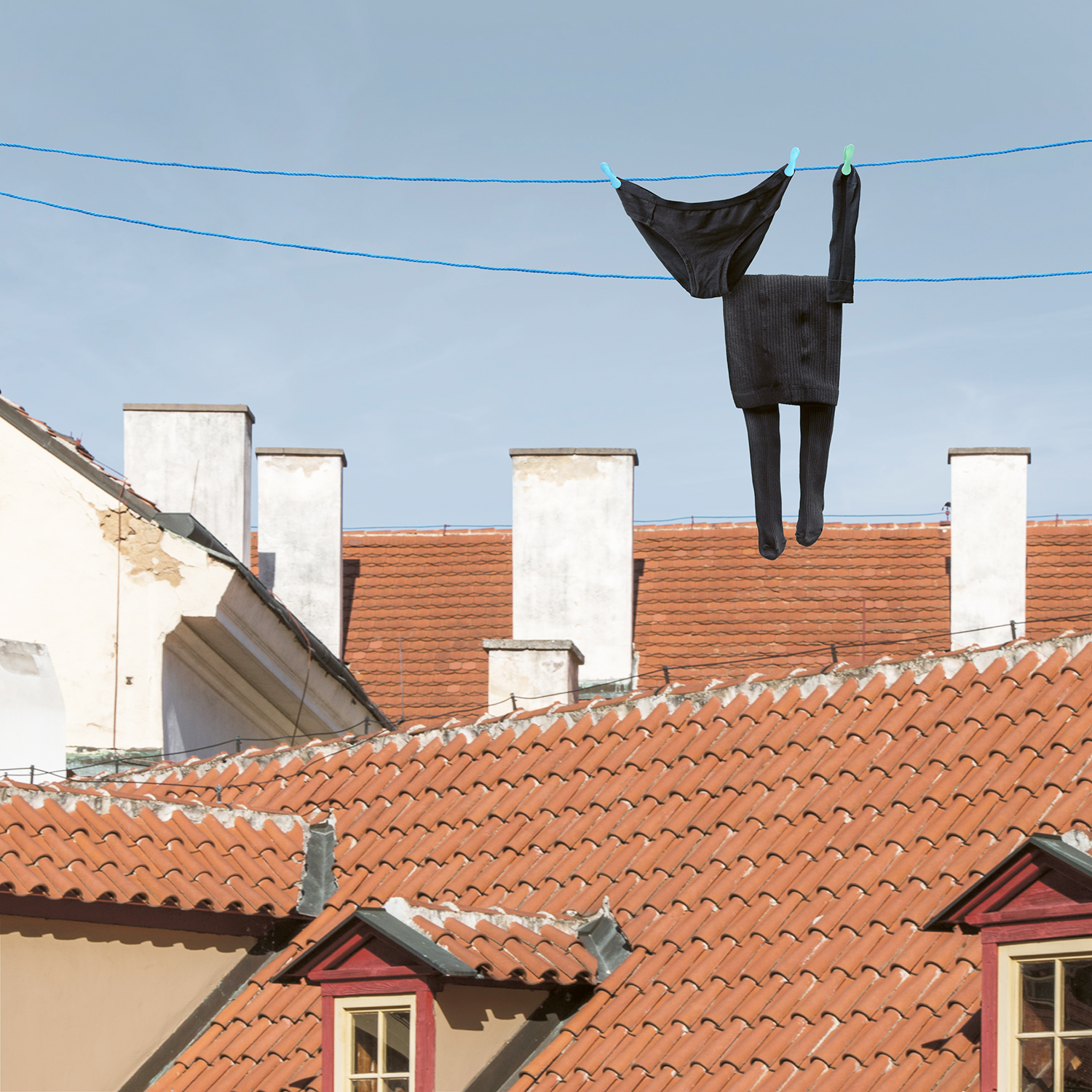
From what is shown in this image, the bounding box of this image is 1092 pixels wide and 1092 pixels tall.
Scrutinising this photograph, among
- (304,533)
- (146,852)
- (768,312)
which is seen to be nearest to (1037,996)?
(768,312)

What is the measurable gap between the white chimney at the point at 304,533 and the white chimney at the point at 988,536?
6914mm

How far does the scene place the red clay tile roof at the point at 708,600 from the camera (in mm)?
20703

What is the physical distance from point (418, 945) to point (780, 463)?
3.37m

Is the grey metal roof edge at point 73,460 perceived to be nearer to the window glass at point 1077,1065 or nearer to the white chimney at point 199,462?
the white chimney at point 199,462

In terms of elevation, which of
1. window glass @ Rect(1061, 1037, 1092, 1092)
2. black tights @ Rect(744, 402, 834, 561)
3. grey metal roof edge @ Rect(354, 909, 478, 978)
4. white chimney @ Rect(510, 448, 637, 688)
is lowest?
window glass @ Rect(1061, 1037, 1092, 1092)

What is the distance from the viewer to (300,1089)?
1003 cm

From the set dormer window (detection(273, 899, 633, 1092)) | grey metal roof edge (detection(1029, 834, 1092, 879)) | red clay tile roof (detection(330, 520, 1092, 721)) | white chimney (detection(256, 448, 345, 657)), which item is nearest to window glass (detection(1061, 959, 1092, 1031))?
grey metal roof edge (detection(1029, 834, 1092, 879))

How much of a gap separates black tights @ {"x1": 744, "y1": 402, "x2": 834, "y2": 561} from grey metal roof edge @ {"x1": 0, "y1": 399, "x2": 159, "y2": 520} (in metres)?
6.34

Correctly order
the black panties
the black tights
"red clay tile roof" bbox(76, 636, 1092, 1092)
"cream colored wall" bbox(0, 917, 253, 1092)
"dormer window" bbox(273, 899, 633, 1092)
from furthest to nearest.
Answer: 1. the black tights
2. "cream colored wall" bbox(0, 917, 253, 1092)
3. the black panties
4. "dormer window" bbox(273, 899, 633, 1092)
5. "red clay tile roof" bbox(76, 636, 1092, 1092)

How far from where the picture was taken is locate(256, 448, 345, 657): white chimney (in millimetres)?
21516

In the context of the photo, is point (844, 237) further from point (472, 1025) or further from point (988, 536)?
point (988, 536)

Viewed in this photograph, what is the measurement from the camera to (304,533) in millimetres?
21750

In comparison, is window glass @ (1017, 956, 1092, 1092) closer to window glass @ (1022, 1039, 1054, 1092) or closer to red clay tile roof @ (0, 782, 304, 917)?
window glass @ (1022, 1039, 1054, 1092)

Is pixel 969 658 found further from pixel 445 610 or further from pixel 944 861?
pixel 445 610
